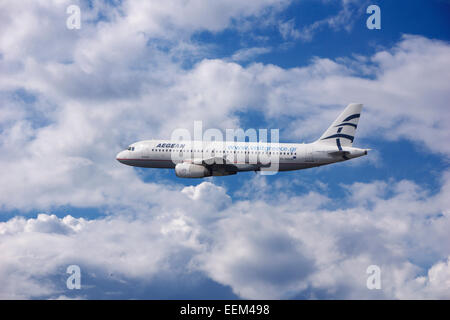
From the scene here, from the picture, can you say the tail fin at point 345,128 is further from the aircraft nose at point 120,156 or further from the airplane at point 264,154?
the aircraft nose at point 120,156

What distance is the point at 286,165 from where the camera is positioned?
68.9m

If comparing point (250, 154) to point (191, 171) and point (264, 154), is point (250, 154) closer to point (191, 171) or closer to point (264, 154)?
point (264, 154)

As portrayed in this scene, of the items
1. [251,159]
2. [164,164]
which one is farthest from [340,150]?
[164,164]

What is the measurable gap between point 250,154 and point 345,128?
49.8ft

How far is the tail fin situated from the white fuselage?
142 cm

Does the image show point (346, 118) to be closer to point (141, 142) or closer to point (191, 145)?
point (191, 145)

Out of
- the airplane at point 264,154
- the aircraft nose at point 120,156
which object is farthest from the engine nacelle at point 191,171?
the aircraft nose at point 120,156

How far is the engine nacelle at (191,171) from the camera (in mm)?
67562

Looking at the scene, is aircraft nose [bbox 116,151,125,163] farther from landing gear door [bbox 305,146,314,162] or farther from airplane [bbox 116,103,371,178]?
landing gear door [bbox 305,146,314,162]

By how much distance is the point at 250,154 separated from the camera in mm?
69062

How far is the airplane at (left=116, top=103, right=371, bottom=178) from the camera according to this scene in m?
67.8

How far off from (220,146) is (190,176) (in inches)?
270

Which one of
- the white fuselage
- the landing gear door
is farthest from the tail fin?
the landing gear door

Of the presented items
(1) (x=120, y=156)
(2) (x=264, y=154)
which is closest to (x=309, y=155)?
(2) (x=264, y=154)
